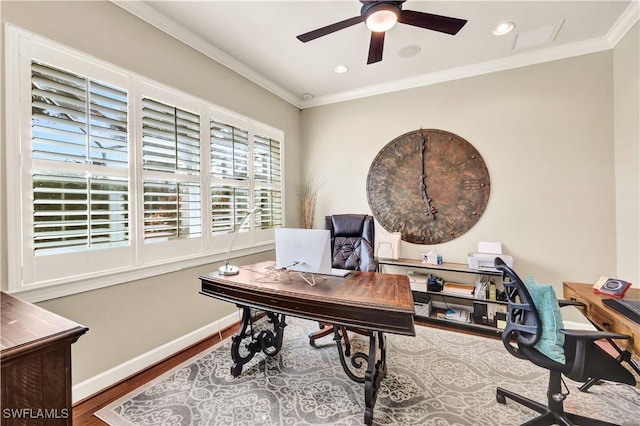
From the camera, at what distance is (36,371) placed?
3.07 ft

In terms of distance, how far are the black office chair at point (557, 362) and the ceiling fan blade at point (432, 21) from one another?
5.30 feet

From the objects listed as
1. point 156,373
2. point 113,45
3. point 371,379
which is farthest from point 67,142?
point 371,379

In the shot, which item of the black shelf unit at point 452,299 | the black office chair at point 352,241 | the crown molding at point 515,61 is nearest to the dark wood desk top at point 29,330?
the black office chair at point 352,241

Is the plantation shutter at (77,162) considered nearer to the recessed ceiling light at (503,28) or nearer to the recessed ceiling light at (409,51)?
the recessed ceiling light at (409,51)

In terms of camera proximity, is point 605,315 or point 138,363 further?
point 138,363

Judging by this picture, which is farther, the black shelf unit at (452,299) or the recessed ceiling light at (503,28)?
the black shelf unit at (452,299)

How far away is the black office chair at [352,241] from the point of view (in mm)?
2650

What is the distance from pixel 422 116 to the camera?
338 centimetres

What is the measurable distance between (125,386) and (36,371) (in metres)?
1.34

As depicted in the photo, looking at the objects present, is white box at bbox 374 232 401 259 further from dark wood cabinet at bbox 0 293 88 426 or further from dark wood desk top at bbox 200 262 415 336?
dark wood cabinet at bbox 0 293 88 426

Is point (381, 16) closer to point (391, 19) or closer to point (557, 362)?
point (391, 19)

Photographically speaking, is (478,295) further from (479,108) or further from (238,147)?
(238,147)

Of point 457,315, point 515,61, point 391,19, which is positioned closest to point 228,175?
point 391,19

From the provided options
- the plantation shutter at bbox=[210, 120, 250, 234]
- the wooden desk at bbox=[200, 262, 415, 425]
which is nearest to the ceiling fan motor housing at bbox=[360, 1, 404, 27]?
the plantation shutter at bbox=[210, 120, 250, 234]
